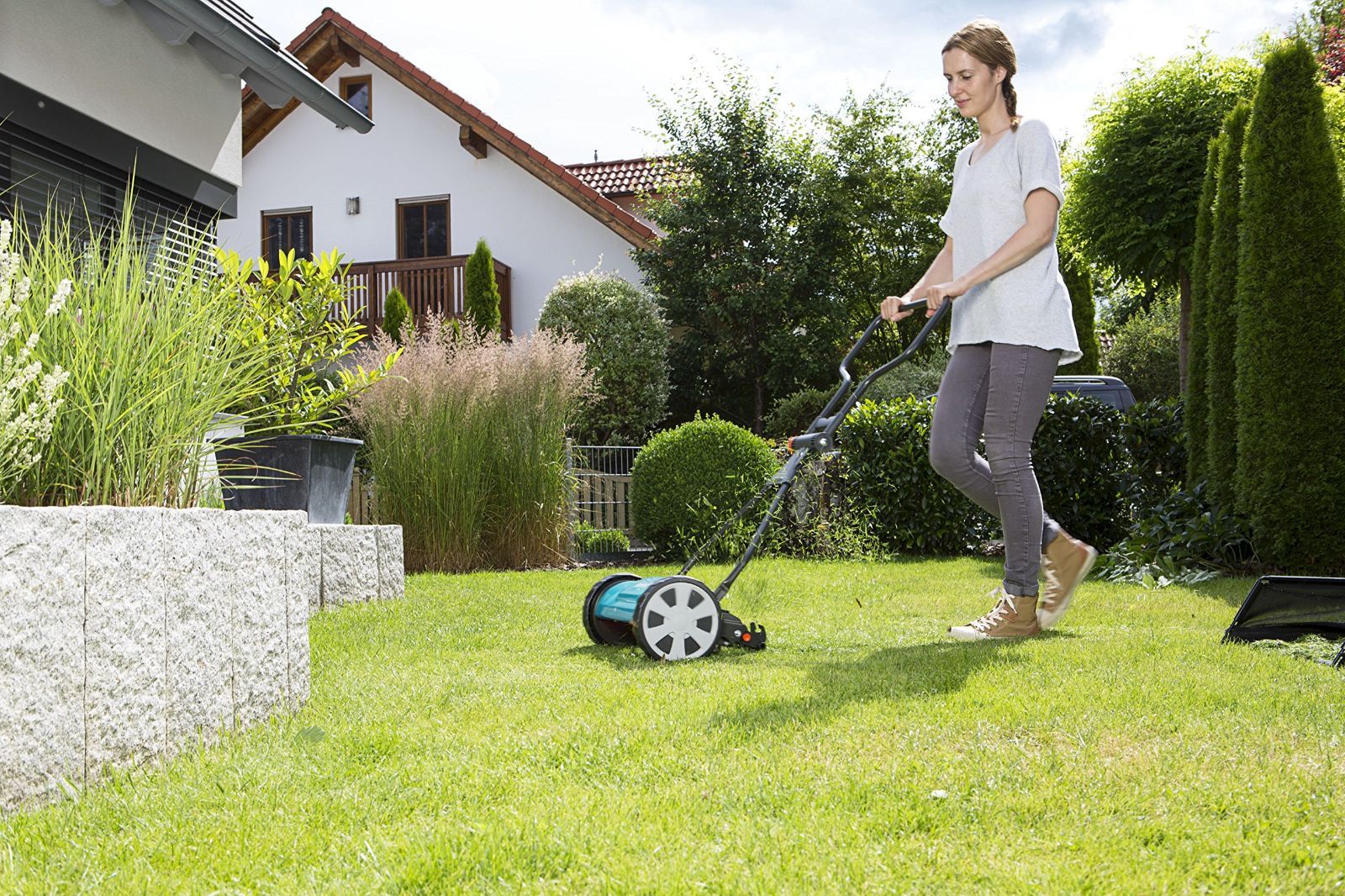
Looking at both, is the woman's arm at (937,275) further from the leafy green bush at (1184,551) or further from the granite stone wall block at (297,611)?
the leafy green bush at (1184,551)

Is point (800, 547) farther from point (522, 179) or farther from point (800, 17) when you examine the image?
point (522, 179)

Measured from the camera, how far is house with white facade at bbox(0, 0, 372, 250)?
5.73m

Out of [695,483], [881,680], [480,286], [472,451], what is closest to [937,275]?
[881,680]

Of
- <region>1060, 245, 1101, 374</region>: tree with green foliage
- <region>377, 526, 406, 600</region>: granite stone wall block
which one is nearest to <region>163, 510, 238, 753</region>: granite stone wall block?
<region>377, 526, 406, 600</region>: granite stone wall block

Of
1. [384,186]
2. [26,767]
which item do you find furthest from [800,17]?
[384,186]

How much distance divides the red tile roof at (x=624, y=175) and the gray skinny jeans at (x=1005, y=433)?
15.4 metres

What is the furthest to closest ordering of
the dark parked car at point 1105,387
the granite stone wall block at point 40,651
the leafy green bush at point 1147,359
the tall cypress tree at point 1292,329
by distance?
the leafy green bush at point 1147,359, the dark parked car at point 1105,387, the tall cypress tree at point 1292,329, the granite stone wall block at point 40,651

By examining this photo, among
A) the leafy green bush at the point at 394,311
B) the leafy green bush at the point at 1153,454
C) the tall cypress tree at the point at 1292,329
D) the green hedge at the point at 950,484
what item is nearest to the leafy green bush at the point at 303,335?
the green hedge at the point at 950,484

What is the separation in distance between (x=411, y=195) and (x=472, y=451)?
1208cm

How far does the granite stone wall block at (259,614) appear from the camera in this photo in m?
2.74

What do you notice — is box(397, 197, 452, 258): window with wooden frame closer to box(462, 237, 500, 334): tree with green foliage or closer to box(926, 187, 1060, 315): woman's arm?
box(462, 237, 500, 334): tree with green foliage

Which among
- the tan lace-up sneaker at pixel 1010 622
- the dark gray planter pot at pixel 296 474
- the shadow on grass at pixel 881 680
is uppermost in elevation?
the dark gray planter pot at pixel 296 474

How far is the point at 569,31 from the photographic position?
6.66 meters

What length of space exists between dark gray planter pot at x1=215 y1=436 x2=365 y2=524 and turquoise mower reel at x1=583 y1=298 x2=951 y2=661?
1.89 m
